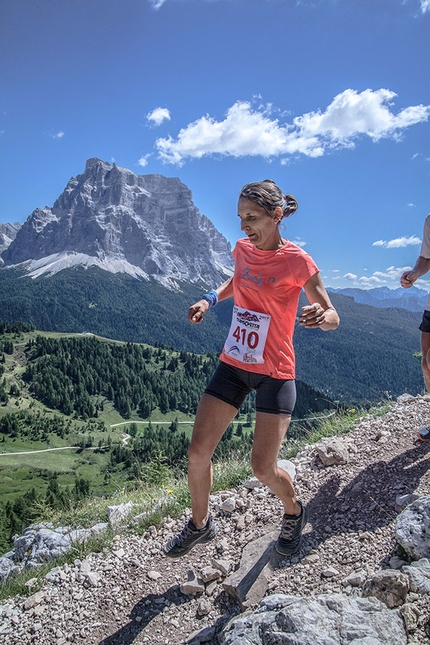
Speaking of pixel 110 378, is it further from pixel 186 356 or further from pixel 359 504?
pixel 359 504

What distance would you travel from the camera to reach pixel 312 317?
11.6ft

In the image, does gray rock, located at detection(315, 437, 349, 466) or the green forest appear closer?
gray rock, located at detection(315, 437, 349, 466)

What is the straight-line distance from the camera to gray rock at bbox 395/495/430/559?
364cm

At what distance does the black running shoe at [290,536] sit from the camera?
4168 millimetres

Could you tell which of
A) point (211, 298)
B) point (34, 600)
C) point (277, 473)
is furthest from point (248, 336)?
point (34, 600)

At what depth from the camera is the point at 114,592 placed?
14.6 ft

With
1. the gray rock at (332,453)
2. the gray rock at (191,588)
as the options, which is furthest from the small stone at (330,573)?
the gray rock at (332,453)

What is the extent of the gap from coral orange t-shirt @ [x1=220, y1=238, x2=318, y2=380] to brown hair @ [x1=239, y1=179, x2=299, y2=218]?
379mm

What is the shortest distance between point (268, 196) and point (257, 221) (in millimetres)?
243

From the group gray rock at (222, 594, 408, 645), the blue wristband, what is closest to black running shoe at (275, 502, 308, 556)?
Result: gray rock at (222, 594, 408, 645)

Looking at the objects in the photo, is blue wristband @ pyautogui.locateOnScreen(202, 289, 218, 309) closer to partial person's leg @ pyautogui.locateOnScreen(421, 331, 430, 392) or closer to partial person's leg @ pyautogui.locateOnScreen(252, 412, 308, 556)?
partial person's leg @ pyautogui.locateOnScreen(252, 412, 308, 556)

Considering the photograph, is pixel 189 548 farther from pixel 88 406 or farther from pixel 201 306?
pixel 88 406

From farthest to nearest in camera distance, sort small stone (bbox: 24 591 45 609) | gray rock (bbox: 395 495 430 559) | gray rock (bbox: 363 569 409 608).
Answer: small stone (bbox: 24 591 45 609)
gray rock (bbox: 395 495 430 559)
gray rock (bbox: 363 569 409 608)

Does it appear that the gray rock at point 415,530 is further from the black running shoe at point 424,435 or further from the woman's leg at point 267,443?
the black running shoe at point 424,435
